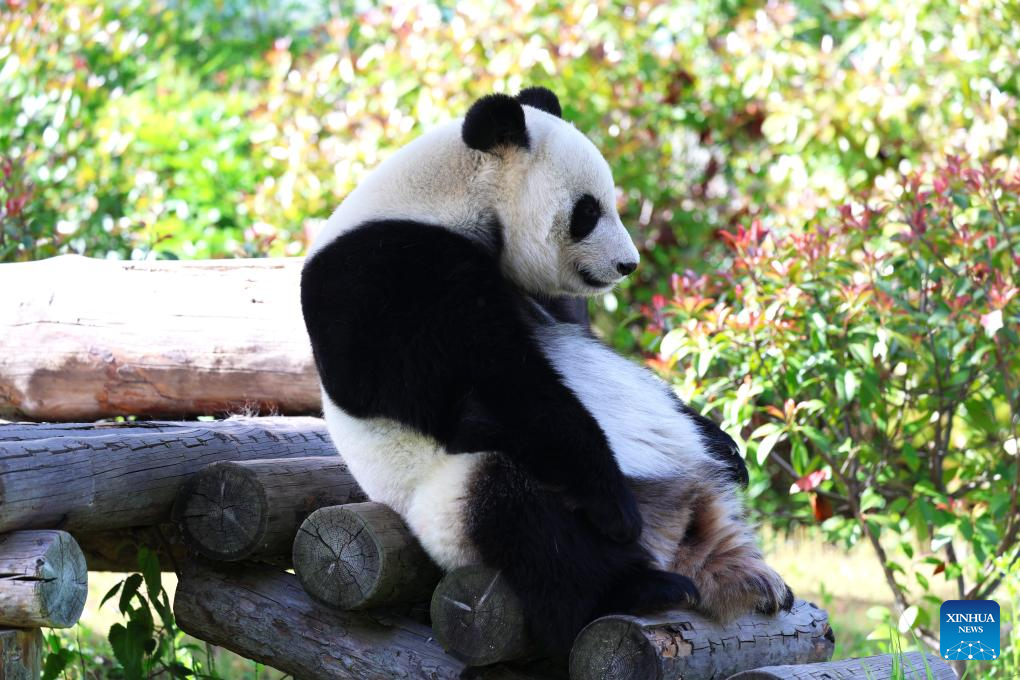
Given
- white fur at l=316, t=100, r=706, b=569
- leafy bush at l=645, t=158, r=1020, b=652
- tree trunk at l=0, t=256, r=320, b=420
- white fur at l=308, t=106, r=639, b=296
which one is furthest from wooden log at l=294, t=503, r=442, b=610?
leafy bush at l=645, t=158, r=1020, b=652

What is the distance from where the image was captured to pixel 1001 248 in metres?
3.62

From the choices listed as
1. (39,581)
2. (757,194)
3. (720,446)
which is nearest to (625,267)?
(720,446)

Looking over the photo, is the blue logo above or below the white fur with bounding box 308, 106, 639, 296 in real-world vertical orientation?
below

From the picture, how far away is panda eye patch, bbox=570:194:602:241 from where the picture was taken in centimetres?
255

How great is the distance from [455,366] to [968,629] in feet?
5.82

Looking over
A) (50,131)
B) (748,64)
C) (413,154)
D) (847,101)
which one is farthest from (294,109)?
(413,154)

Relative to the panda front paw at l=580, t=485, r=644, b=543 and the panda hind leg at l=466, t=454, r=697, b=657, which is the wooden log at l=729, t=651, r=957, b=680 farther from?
the panda front paw at l=580, t=485, r=644, b=543

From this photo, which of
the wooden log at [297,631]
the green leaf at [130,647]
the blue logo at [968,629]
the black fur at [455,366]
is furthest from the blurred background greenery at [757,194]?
the black fur at [455,366]

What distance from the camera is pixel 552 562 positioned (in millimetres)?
2217

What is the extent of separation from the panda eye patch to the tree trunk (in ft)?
4.21

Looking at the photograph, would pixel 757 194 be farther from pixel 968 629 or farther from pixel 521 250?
pixel 521 250

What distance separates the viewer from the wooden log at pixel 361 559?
2428mm

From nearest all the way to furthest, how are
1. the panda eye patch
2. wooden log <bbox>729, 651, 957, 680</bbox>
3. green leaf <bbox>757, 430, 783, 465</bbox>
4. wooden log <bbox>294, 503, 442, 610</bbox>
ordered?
wooden log <bbox>729, 651, 957, 680</bbox> → wooden log <bbox>294, 503, 442, 610</bbox> → the panda eye patch → green leaf <bbox>757, 430, 783, 465</bbox>

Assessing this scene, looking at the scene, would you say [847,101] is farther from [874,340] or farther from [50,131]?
[50,131]
